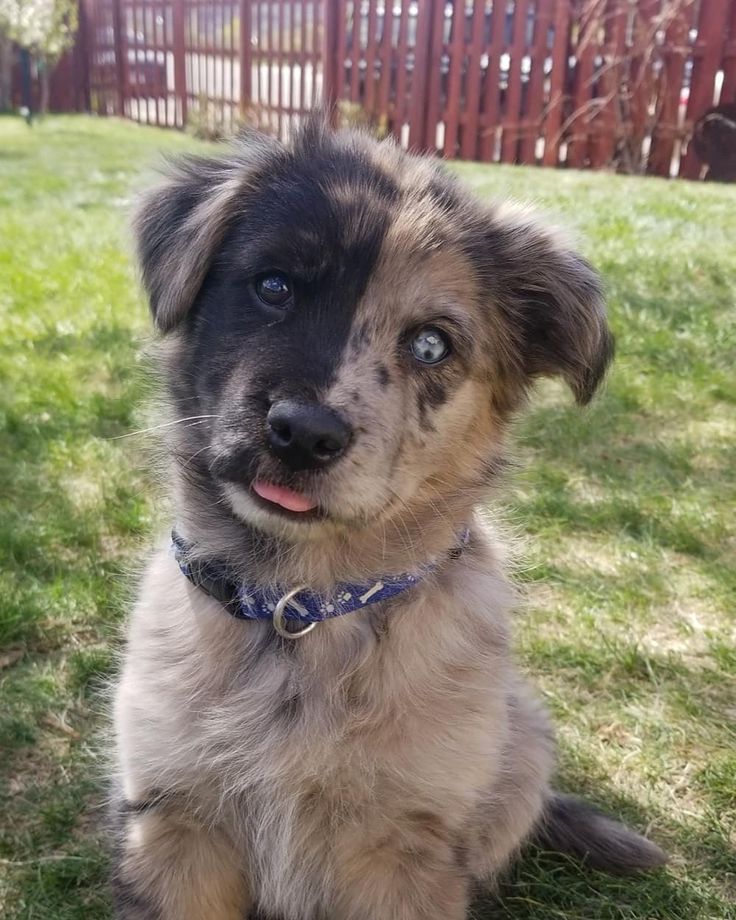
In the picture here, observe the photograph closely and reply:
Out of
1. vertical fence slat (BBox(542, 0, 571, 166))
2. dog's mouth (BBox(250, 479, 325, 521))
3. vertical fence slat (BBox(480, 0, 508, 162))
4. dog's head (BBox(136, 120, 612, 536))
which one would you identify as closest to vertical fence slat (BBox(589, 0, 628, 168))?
vertical fence slat (BBox(542, 0, 571, 166))

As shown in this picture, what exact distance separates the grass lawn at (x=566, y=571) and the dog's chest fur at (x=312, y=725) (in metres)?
0.52

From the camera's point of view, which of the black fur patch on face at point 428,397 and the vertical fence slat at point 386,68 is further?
the vertical fence slat at point 386,68

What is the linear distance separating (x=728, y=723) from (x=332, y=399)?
6.02 ft

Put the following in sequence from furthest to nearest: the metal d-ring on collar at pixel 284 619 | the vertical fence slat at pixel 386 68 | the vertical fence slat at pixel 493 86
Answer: the vertical fence slat at pixel 386 68
the vertical fence slat at pixel 493 86
the metal d-ring on collar at pixel 284 619

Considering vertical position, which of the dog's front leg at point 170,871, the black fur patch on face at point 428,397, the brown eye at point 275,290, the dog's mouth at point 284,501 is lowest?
the dog's front leg at point 170,871

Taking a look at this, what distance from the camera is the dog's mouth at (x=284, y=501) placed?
1.99 metres

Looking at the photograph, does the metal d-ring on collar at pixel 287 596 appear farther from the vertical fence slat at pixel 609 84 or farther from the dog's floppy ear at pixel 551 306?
the vertical fence slat at pixel 609 84

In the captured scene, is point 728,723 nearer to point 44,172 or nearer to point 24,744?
point 24,744

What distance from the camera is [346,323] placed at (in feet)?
6.84

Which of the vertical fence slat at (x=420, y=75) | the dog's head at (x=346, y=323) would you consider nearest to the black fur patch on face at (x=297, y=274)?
the dog's head at (x=346, y=323)

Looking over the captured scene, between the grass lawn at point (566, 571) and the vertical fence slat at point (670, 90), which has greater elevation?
the vertical fence slat at point (670, 90)

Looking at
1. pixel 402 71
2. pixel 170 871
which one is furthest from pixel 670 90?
pixel 170 871

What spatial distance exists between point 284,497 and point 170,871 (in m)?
0.87

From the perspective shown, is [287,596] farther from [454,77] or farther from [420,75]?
[420,75]
